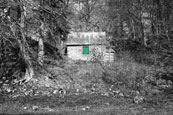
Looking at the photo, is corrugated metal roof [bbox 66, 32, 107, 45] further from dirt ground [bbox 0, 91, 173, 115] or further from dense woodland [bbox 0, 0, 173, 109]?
dirt ground [bbox 0, 91, 173, 115]

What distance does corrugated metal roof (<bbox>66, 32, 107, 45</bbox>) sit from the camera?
65.8 feet

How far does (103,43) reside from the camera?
65.1 ft

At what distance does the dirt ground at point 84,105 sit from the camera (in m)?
6.48

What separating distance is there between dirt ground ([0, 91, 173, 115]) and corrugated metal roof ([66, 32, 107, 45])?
11.7 m

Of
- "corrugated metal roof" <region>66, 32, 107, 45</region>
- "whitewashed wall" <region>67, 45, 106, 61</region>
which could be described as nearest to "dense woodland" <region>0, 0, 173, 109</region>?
"corrugated metal roof" <region>66, 32, 107, 45</region>

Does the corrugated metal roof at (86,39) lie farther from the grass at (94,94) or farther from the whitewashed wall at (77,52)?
the grass at (94,94)

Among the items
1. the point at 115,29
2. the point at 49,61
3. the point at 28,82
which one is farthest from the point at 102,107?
the point at 115,29

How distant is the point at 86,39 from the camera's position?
803 inches

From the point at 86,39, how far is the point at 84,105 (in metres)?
13.6

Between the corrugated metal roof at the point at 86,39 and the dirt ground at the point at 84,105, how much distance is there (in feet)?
38.3

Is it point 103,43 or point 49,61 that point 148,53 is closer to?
point 103,43

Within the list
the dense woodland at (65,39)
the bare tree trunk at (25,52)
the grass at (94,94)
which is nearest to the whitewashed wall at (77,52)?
the dense woodland at (65,39)

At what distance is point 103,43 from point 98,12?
11.7 metres

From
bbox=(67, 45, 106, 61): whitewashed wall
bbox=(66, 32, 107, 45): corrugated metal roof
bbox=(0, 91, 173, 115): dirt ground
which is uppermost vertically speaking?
bbox=(66, 32, 107, 45): corrugated metal roof
